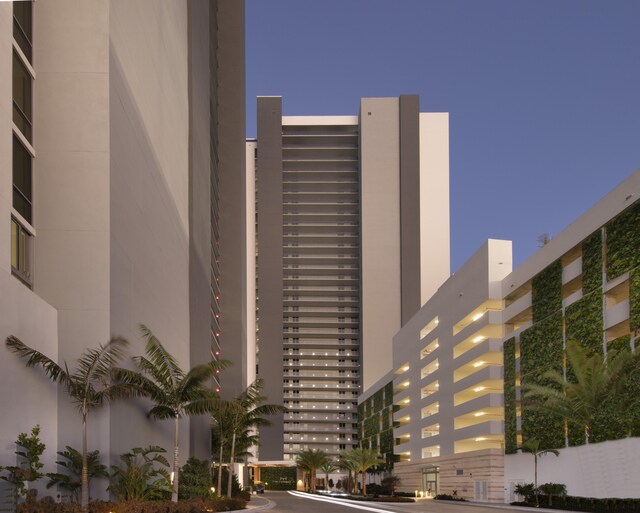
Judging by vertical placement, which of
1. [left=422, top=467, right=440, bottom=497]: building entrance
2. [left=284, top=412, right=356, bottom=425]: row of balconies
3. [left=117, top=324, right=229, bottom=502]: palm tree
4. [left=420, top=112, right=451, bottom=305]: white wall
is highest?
[left=420, top=112, right=451, bottom=305]: white wall

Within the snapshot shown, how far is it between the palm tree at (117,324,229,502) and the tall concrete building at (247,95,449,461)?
93605 mm

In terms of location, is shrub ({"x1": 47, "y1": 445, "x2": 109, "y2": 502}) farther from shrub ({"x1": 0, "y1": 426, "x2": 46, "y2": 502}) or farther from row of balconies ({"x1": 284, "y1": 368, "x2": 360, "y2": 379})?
row of balconies ({"x1": 284, "y1": 368, "x2": 360, "y2": 379})

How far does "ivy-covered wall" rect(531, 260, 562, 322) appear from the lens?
157 feet

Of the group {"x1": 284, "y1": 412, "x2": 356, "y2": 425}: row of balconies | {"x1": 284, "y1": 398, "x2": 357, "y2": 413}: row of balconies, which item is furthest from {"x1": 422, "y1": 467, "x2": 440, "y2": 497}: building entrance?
{"x1": 284, "y1": 398, "x2": 357, "y2": 413}: row of balconies

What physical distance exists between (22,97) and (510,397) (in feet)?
134

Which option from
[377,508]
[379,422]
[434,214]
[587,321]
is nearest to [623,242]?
[587,321]

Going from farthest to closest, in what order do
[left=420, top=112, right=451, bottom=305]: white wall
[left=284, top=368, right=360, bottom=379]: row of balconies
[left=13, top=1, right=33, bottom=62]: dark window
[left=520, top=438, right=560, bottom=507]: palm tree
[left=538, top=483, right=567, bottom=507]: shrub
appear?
[left=284, top=368, right=360, bottom=379]: row of balconies → [left=420, top=112, right=451, bottom=305]: white wall → [left=520, top=438, right=560, bottom=507]: palm tree → [left=538, top=483, right=567, bottom=507]: shrub → [left=13, top=1, right=33, bottom=62]: dark window

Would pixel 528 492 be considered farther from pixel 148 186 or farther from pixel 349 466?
pixel 349 466

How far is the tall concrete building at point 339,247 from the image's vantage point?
129000 mm

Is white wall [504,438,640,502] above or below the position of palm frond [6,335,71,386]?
below

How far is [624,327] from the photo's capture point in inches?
1594

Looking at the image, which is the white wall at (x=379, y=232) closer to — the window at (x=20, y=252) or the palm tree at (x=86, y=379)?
the palm tree at (x=86, y=379)

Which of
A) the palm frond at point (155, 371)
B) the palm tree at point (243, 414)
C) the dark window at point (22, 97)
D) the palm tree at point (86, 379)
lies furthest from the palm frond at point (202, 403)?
the palm tree at point (243, 414)

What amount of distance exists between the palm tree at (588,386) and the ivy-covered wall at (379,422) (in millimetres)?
54719
